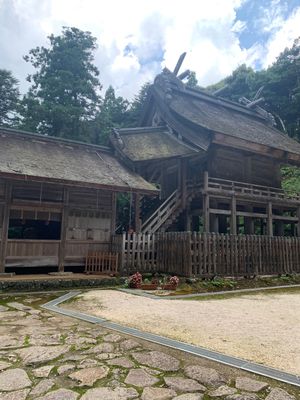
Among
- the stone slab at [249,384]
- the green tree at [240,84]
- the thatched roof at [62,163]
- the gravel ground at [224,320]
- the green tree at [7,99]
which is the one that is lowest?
the gravel ground at [224,320]

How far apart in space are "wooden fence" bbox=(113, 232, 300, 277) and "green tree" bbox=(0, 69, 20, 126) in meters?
19.1

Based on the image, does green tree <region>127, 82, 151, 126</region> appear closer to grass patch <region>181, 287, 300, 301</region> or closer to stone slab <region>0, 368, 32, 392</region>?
grass patch <region>181, 287, 300, 301</region>

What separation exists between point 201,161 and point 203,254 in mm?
7984

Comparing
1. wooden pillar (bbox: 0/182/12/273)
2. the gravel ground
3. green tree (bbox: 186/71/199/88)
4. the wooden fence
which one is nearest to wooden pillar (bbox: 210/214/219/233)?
the wooden fence

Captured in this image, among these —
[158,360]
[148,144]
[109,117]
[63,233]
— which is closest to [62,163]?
[63,233]

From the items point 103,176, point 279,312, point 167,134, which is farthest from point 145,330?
point 167,134

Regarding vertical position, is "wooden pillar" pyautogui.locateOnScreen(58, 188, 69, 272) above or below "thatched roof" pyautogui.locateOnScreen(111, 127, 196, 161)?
below

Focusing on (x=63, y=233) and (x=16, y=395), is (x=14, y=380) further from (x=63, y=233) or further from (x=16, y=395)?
(x=63, y=233)

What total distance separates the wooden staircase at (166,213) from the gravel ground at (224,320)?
6257 mm

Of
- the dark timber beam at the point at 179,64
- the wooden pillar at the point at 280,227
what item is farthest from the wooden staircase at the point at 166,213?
the dark timber beam at the point at 179,64

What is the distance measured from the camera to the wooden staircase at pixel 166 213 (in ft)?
48.4

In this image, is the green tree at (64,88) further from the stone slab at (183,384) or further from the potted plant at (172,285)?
the stone slab at (183,384)

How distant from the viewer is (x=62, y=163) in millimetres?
12453

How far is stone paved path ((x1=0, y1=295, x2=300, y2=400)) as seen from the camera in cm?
272
